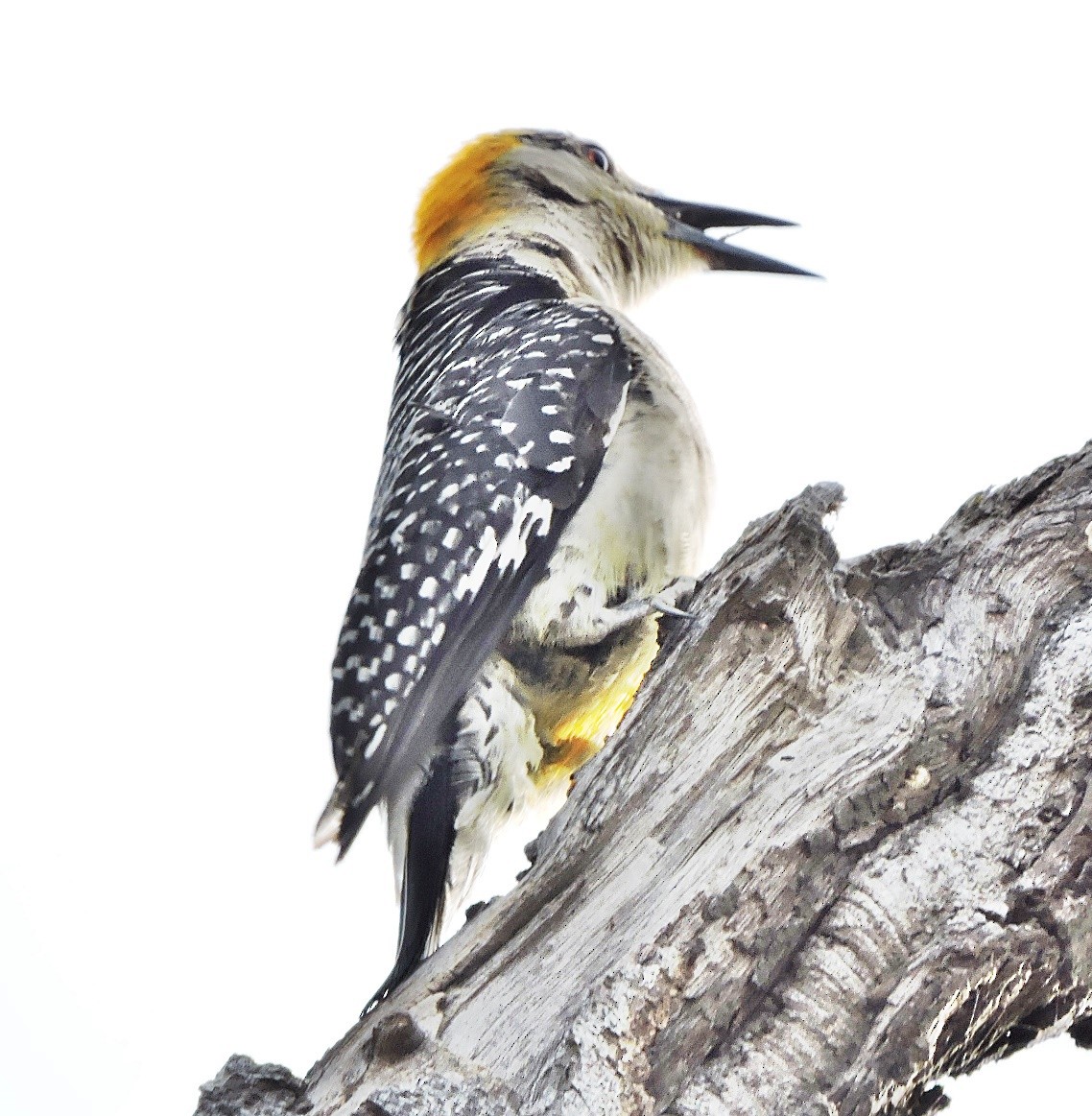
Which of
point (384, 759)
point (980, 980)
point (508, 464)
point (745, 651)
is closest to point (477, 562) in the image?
point (508, 464)

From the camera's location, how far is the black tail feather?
295cm

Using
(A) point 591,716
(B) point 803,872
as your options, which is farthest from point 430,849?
(B) point 803,872

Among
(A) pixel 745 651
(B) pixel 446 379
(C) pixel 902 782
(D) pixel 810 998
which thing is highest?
(B) pixel 446 379

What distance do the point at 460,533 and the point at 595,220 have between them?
7.03 ft

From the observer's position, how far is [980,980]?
6.53 feet

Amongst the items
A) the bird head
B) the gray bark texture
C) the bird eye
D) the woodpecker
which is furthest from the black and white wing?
the bird eye

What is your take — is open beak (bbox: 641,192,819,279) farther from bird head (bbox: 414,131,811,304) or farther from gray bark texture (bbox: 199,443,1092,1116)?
gray bark texture (bbox: 199,443,1092,1116)

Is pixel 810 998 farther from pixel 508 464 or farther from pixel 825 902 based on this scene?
pixel 508 464

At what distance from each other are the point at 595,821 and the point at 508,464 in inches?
49.1

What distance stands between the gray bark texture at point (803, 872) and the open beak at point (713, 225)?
253 cm

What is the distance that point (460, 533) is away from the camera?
325cm

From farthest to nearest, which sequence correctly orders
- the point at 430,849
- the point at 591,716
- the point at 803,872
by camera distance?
the point at 591,716 → the point at 430,849 → the point at 803,872

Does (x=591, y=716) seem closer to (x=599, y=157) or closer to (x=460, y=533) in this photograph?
(x=460, y=533)

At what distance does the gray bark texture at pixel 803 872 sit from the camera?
6.55 feet
